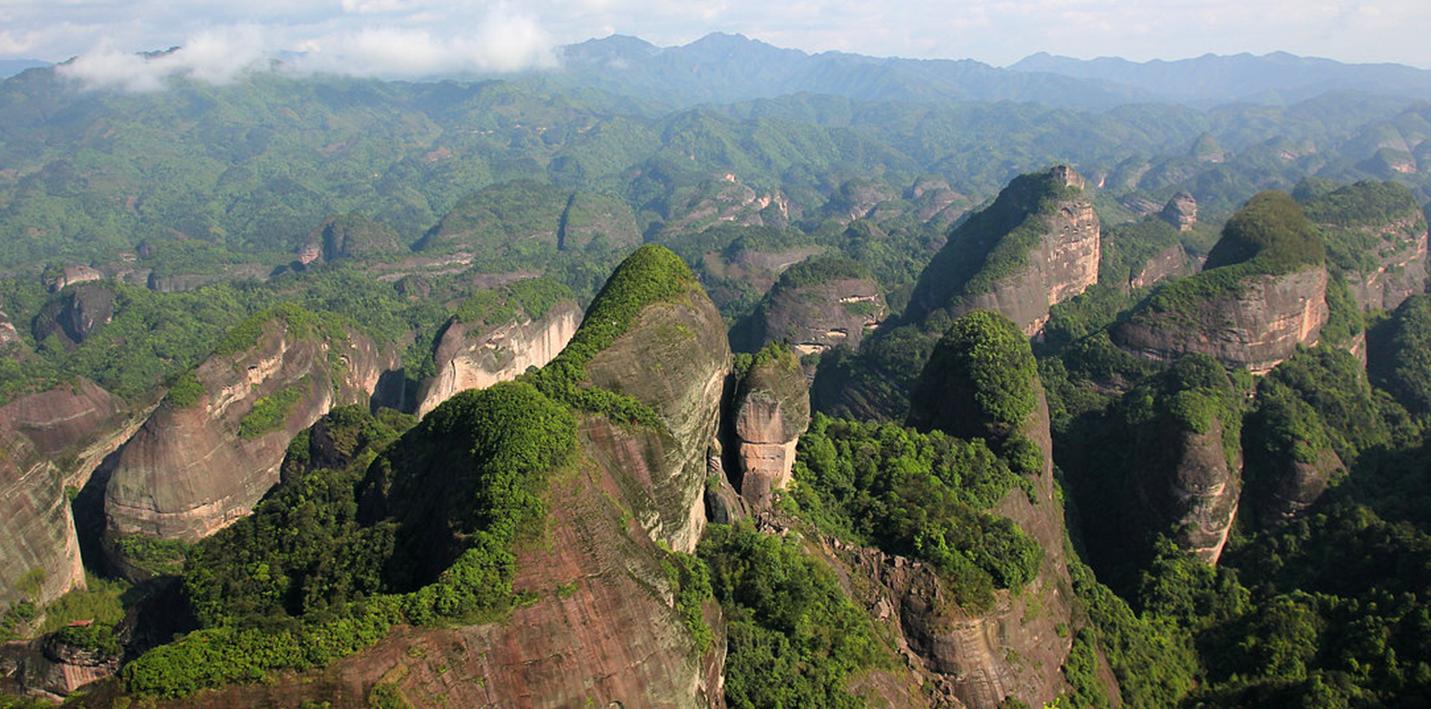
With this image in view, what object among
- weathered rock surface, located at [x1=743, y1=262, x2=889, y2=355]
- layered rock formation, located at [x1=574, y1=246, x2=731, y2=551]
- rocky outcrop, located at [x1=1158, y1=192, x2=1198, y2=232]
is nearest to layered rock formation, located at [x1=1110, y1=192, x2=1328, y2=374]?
weathered rock surface, located at [x1=743, y1=262, x2=889, y2=355]

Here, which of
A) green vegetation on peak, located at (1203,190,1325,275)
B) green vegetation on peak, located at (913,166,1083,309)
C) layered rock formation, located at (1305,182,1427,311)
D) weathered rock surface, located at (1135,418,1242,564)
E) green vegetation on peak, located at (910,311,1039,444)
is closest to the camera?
weathered rock surface, located at (1135,418,1242,564)

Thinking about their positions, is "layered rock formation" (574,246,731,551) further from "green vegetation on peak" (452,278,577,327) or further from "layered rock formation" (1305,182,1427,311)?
"layered rock formation" (1305,182,1427,311)

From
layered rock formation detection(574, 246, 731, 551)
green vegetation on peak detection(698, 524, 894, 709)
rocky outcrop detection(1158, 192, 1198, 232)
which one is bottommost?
rocky outcrop detection(1158, 192, 1198, 232)

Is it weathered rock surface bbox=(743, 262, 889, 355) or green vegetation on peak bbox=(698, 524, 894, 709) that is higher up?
green vegetation on peak bbox=(698, 524, 894, 709)

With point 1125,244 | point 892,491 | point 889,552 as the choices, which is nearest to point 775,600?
point 889,552

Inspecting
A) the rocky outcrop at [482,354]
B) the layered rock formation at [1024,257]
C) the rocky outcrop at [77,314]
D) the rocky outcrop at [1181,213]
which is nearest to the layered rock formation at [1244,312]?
the layered rock formation at [1024,257]

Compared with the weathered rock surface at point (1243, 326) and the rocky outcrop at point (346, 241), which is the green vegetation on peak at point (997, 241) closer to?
the weathered rock surface at point (1243, 326)
